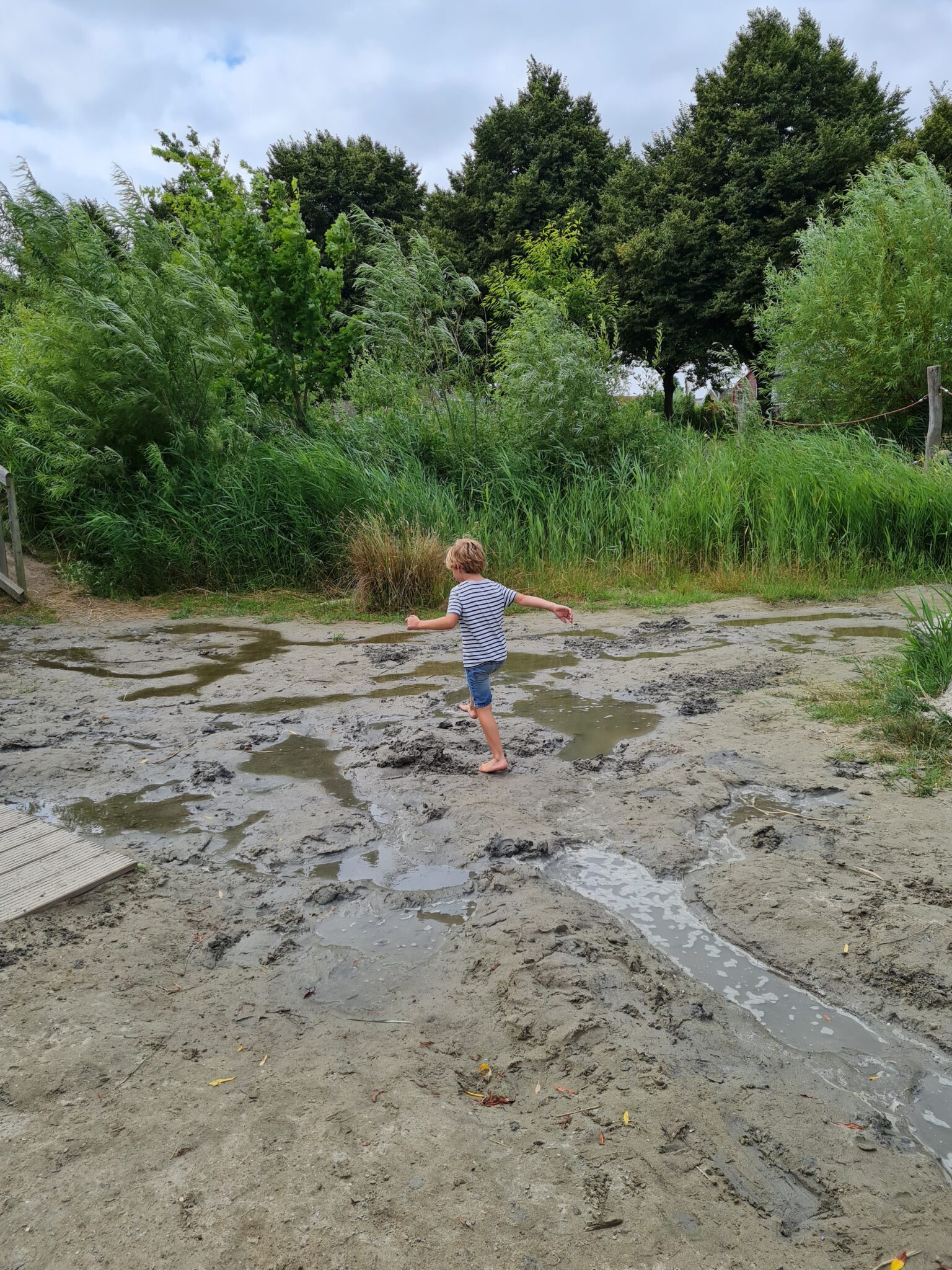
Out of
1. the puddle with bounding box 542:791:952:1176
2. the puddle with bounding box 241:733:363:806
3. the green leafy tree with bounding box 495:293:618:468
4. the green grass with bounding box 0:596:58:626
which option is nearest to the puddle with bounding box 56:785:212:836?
the puddle with bounding box 241:733:363:806

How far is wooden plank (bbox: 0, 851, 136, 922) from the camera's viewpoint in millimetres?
3494

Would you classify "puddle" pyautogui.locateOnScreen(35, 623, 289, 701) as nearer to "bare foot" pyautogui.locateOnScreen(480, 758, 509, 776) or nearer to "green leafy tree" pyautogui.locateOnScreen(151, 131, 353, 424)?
"bare foot" pyautogui.locateOnScreen(480, 758, 509, 776)

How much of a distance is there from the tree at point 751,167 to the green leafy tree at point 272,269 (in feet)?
53.6

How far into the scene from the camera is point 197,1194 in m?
2.13

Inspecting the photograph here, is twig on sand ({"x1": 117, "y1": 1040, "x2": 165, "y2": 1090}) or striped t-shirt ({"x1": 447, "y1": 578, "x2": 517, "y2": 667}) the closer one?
twig on sand ({"x1": 117, "y1": 1040, "x2": 165, "y2": 1090})

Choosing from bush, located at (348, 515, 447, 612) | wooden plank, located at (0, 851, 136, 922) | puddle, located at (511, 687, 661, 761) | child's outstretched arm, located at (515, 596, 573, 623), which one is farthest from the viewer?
bush, located at (348, 515, 447, 612)

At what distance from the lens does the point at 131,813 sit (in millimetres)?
4648

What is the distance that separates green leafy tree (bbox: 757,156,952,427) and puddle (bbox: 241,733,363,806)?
1363 centimetres

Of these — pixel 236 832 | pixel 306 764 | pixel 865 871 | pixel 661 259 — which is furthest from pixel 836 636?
pixel 661 259

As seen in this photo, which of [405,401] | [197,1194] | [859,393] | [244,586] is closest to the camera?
[197,1194]

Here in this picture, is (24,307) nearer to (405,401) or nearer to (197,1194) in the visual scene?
(405,401)

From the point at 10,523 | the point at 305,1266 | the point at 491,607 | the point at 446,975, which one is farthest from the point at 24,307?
the point at 305,1266

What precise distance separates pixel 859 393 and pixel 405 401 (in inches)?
340

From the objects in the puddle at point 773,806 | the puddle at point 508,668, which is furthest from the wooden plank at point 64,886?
the puddle at point 508,668
